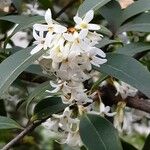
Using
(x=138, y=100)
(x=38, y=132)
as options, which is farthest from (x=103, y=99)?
(x=38, y=132)

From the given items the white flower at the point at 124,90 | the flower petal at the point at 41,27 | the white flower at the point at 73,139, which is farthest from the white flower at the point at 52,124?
the flower petal at the point at 41,27

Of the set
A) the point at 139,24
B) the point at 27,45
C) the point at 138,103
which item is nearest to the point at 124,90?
the point at 138,103

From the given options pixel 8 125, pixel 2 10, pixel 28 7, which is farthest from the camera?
pixel 28 7

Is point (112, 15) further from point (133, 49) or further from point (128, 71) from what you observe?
point (128, 71)

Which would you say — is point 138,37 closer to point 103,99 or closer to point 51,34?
point 103,99

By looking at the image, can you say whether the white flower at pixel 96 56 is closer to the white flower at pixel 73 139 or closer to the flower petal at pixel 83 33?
the flower petal at pixel 83 33

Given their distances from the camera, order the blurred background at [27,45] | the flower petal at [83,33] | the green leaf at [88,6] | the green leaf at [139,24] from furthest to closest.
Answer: the blurred background at [27,45]
the green leaf at [139,24]
the green leaf at [88,6]
the flower petal at [83,33]
